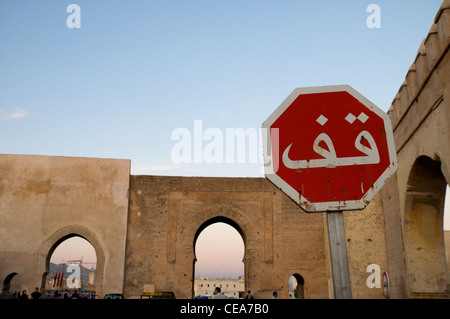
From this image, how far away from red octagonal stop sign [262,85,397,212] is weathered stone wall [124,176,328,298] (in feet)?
49.6

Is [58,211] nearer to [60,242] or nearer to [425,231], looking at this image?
[60,242]

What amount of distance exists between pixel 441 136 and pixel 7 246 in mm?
15958

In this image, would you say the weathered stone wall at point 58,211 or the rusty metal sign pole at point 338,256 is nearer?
the rusty metal sign pole at point 338,256

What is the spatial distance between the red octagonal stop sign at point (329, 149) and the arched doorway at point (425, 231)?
6678 mm

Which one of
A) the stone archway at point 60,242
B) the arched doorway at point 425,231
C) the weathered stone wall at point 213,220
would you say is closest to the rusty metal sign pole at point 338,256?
the arched doorway at point 425,231

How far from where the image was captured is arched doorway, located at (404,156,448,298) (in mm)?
7918

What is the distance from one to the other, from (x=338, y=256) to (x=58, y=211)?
1668cm

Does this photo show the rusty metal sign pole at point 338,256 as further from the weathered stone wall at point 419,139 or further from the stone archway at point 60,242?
the stone archway at point 60,242

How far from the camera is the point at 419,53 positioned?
7.11 metres

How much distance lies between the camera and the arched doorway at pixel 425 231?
7.92 meters

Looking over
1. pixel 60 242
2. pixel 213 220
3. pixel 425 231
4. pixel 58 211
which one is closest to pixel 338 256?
pixel 425 231

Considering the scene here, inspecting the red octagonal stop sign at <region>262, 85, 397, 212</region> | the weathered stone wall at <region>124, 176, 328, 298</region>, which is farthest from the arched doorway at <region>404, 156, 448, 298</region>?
the weathered stone wall at <region>124, 176, 328, 298</region>
